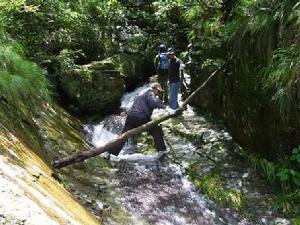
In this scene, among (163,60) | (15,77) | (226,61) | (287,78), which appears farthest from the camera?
(163,60)

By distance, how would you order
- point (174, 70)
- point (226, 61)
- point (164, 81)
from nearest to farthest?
point (226, 61)
point (174, 70)
point (164, 81)

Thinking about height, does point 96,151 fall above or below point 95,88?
above

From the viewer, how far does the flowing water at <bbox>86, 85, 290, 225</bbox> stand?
7262 millimetres

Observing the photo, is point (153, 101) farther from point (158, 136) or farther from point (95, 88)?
point (95, 88)

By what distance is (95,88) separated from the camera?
13.1 m

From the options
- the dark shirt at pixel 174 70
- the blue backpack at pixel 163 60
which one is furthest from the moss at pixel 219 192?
the blue backpack at pixel 163 60

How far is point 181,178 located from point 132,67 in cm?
837

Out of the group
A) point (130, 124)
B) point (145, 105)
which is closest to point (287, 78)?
point (145, 105)

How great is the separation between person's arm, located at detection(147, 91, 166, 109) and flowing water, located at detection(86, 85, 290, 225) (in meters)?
1.35

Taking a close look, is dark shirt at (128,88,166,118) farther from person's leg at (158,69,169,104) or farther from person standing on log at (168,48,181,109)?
person's leg at (158,69,169,104)

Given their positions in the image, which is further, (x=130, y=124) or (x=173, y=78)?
(x=173, y=78)

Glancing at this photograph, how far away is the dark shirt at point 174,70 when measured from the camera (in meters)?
12.1

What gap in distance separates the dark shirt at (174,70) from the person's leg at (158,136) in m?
3.06

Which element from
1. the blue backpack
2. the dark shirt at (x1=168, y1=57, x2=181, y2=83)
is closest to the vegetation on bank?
the blue backpack
